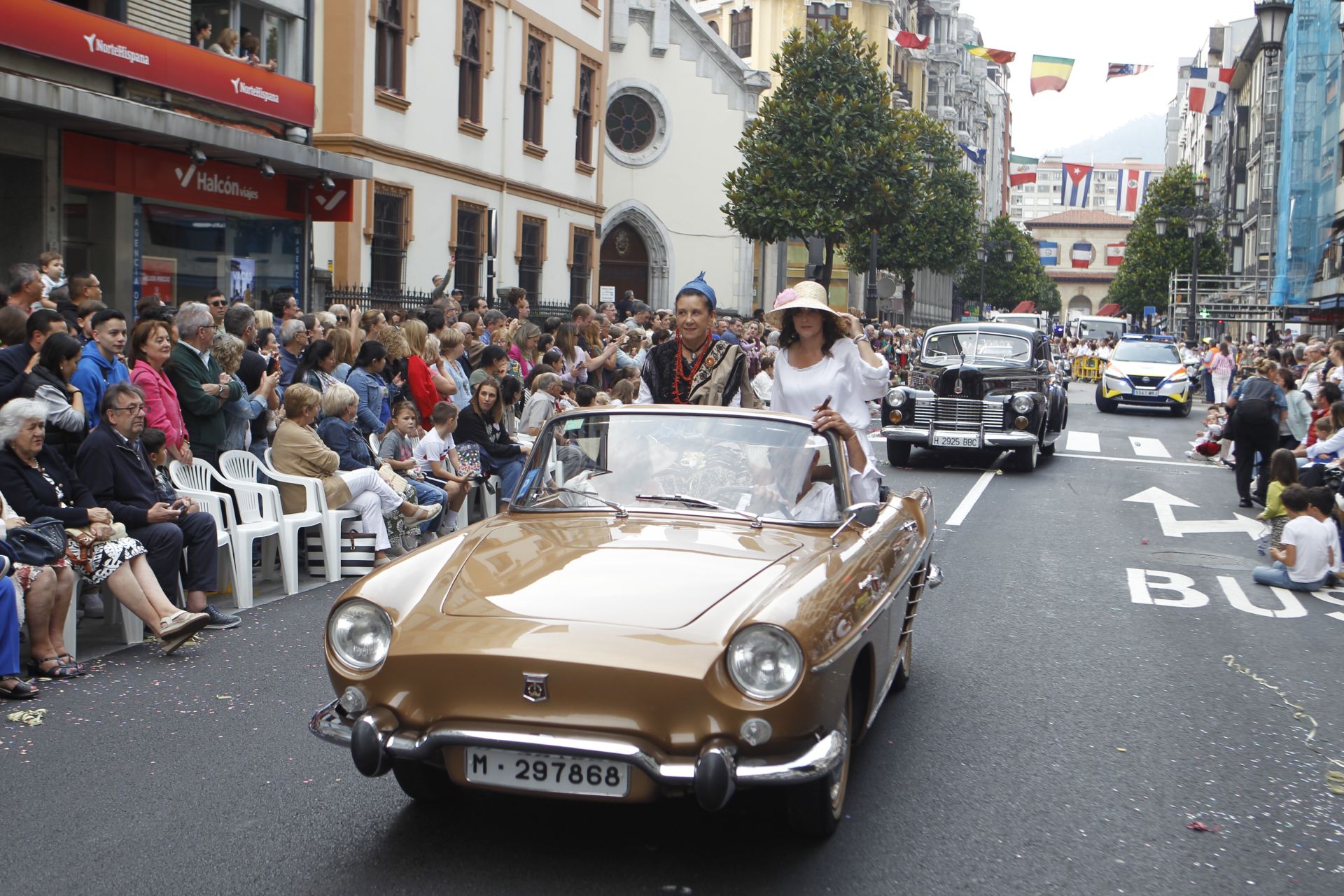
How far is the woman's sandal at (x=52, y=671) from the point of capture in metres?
6.77

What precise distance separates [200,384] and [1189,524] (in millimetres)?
10044

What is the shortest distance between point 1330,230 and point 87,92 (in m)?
46.2

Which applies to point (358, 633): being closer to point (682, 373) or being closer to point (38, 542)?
point (682, 373)

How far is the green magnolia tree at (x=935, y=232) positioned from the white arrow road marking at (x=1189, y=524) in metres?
33.6

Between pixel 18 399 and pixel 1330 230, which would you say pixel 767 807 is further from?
pixel 1330 230

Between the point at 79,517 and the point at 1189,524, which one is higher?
the point at 79,517

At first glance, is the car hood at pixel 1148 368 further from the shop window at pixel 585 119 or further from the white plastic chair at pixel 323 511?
the white plastic chair at pixel 323 511

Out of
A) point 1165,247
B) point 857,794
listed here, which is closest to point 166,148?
point 857,794

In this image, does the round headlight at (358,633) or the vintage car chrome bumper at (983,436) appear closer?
the round headlight at (358,633)

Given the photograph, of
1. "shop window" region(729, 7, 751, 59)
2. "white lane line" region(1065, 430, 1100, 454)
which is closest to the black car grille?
"white lane line" region(1065, 430, 1100, 454)

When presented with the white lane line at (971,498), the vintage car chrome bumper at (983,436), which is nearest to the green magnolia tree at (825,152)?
the vintage car chrome bumper at (983,436)

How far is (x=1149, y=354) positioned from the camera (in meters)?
32.8

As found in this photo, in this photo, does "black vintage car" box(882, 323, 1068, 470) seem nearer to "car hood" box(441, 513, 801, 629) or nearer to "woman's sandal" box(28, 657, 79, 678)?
"woman's sandal" box(28, 657, 79, 678)

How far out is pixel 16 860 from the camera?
174 inches
